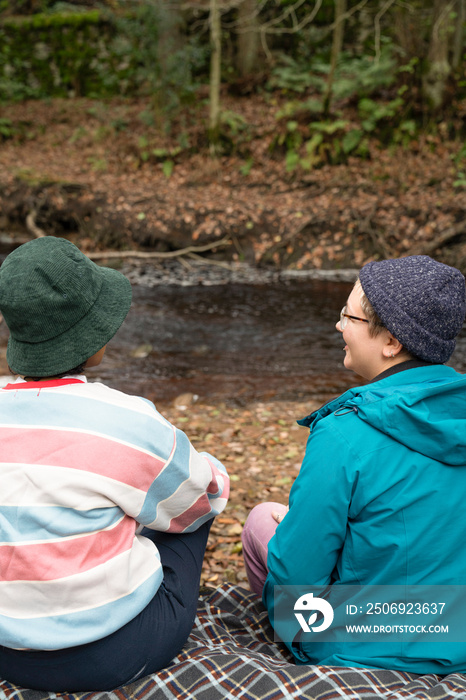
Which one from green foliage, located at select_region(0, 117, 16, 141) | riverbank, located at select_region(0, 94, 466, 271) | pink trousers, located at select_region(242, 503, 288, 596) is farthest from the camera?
green foliage, located at select_region(0, 117, 16, 141)

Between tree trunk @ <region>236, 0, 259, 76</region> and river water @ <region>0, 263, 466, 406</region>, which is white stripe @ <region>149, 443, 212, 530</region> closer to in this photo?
river water @ <region>0, 263, 466, 406</region>

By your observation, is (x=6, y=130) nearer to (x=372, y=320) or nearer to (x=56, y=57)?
(x=56, y=57)

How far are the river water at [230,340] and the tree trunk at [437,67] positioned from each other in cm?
615

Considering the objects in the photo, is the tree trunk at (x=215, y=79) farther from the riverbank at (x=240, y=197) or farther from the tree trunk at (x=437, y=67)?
the tree trunk at (x=437, y=67)

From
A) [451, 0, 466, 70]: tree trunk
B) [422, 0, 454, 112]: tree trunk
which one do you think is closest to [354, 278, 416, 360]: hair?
[422, 0, 454, 112]: tree trunk

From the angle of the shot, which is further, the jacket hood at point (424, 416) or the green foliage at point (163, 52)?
the green foliage at point (163, 52)

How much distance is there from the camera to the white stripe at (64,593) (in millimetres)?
1587

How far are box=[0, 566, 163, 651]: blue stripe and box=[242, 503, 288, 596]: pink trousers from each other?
81 centimetres

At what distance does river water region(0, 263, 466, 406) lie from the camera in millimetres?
6492

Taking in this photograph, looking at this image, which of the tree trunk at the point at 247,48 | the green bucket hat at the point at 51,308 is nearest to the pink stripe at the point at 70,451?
the green bucket hat at the point at 51,308

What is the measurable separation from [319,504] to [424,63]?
14.4 meters

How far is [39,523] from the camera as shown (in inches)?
61.7

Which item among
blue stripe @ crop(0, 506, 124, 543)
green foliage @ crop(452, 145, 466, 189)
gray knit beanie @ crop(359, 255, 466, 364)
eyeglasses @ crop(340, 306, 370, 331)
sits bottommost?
green foliage @ crop(452, 145, 466, 189)

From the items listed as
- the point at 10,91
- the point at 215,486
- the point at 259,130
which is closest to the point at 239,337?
the point at 215,486
